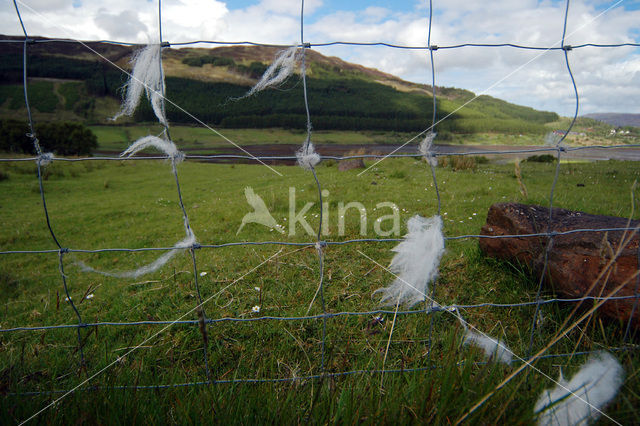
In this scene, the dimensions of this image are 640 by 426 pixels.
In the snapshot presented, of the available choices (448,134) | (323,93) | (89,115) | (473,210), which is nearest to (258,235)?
(473,210)

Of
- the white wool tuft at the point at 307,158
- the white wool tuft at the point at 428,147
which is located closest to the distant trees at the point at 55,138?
the white wool tuft at the point at 307,158

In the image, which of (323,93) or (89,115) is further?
(89,115)

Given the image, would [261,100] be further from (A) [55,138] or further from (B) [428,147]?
(A) [55,138]

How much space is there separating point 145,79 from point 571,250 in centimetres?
263

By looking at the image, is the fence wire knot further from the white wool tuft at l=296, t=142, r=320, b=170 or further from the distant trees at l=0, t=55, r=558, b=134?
the distant trees at l=0, t=55, r=558, b=134

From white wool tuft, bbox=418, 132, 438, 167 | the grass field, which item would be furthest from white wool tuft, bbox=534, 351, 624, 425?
white wool tuft, bbox=418, 132, 438, 167

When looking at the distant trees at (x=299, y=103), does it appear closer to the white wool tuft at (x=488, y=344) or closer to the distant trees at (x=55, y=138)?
the distant trees at (x=55, y=138)

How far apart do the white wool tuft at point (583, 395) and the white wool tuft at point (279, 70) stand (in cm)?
176

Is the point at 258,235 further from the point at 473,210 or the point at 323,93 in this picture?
the point at 323,93

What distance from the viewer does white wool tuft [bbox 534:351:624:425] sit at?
1281 mm

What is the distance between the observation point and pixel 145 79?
5.78ft

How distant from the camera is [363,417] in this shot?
4.31 feet

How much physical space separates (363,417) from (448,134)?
14208 mm

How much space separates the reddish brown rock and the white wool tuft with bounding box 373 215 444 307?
65 cm
